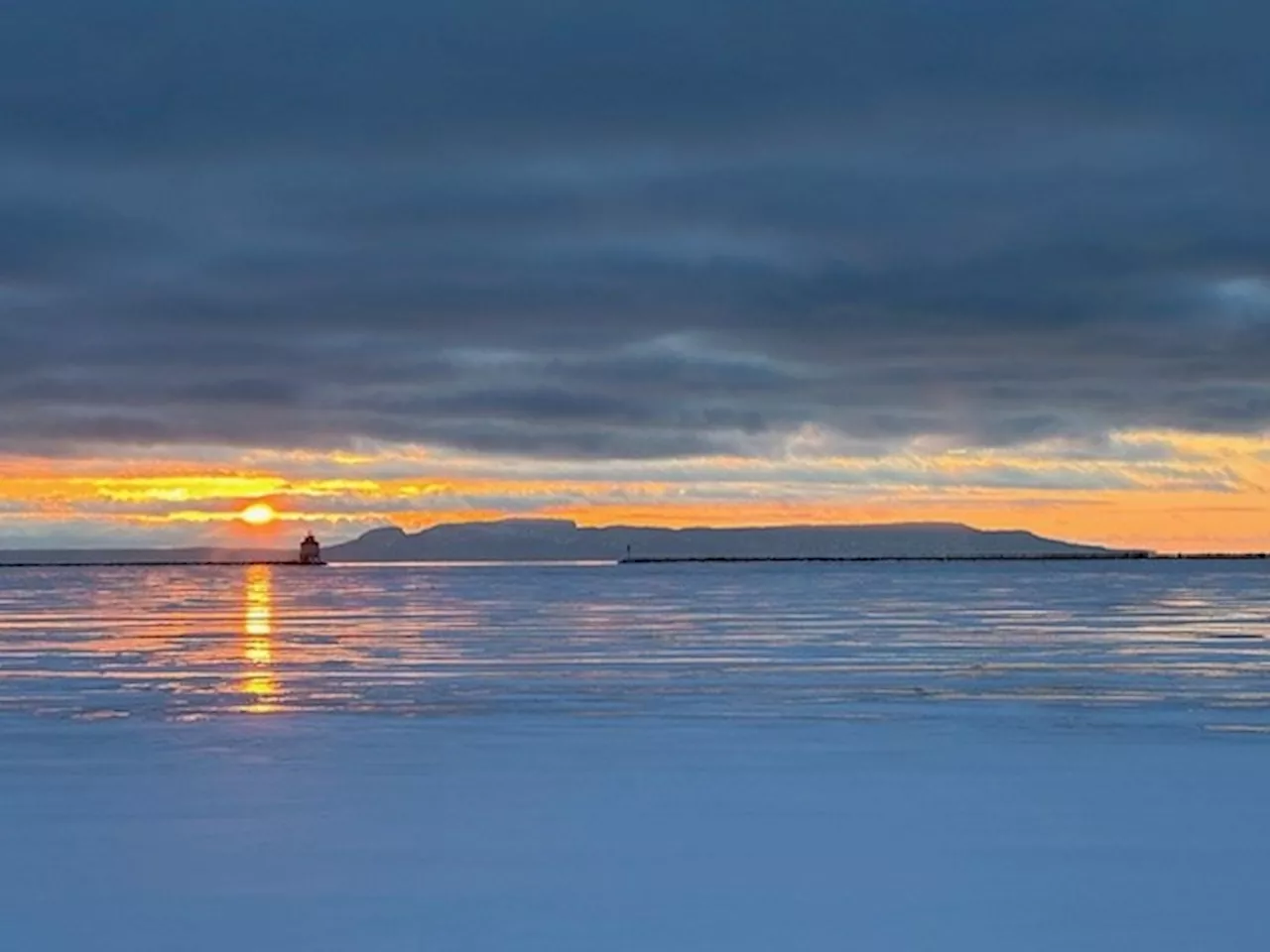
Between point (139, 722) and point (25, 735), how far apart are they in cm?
123

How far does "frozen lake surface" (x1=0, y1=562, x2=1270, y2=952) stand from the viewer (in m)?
7.82

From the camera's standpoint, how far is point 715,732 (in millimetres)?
14688

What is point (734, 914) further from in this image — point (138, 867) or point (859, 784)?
point (859, 784)

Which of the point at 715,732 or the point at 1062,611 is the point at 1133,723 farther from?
the point at 1062,611

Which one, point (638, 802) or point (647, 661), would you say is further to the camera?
point (647, 661)

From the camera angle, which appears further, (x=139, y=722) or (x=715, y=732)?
(x=139, y=722)

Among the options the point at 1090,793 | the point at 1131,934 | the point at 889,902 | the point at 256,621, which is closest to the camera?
the point at 1131,934

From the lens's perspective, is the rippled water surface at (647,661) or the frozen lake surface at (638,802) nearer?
the frozen lake surface at (638,802)

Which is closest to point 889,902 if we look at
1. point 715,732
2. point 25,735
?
point 715,732

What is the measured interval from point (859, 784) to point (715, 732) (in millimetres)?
3121

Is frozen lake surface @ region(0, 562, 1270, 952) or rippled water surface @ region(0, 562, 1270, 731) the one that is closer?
frozen lake surface @ region(0, 562, 1270, 952)

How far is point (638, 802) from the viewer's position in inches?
432

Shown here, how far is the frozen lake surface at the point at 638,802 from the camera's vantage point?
308 inches

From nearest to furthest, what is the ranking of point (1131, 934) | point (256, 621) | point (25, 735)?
point (1131, 934) < point (25, 735) < point (256, 621)
